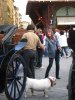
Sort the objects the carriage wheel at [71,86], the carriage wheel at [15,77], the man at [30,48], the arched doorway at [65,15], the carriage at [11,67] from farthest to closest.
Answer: the arched doorway at [65,15], the man at [30,48], the carriage wheel at [15,77], the carriage at [11,67], the carriage wheel at [71,86]

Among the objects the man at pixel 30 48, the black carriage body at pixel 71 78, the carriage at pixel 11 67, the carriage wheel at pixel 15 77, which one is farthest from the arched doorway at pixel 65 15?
the black carriage body at pixel 71 78

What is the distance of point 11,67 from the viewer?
898 cm

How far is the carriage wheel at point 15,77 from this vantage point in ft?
28.9

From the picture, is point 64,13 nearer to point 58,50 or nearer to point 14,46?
point 58,50

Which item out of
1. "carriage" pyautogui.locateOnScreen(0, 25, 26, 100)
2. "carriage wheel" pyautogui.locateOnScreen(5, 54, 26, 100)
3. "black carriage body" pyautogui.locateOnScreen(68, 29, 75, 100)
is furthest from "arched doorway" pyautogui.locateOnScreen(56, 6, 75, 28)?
"black carriage body" pyautogui.locateOnScreen(68, 29, 75, 100)

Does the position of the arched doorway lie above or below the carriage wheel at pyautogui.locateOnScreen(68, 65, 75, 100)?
below

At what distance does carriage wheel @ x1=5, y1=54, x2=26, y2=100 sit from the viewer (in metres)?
8.82

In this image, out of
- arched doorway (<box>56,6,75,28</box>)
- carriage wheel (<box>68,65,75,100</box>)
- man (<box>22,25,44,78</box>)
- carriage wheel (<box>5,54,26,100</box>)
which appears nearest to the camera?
carriage wheel (<box>68,65,75,100</box>)

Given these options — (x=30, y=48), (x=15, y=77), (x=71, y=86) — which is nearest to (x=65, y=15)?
(x=30, y=48)

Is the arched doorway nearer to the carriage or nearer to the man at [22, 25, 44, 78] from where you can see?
the man at [22, 25, 44, 78]

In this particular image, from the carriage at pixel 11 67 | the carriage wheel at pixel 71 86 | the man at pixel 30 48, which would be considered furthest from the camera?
the man at pixel 30 48

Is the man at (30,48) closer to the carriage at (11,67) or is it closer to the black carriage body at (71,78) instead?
the carriage at (11,67)

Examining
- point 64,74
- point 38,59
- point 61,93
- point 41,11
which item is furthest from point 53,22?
point 61,93

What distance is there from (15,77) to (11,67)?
0.26 m
